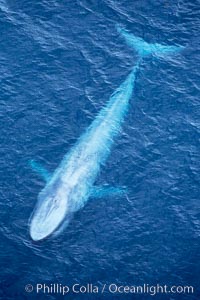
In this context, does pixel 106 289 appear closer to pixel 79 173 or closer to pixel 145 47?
pixel 79 173

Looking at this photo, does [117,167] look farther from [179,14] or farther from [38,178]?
[179,14]

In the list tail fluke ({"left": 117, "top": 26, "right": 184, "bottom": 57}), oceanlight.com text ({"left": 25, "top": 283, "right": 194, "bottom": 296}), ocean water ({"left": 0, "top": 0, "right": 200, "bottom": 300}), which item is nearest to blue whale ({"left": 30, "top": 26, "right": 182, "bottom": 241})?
ocean water ({"left": 0, "top": 0, "right": 200, "bottom": 300})

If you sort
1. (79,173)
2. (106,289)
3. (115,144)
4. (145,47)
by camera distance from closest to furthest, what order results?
(106,289)
(79,173)
(115,144)
(145,47)

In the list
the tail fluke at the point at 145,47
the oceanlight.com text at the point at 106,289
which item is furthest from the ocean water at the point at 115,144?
the tail fluke at the point at 145,47

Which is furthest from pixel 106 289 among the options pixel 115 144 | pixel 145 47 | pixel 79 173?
pixel 145 47

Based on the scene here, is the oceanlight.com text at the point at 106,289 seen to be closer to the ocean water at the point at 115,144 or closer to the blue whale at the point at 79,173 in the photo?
the ocean water at the point at 115,144

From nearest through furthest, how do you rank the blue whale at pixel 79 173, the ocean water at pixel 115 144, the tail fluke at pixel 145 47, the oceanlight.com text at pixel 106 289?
the oceanlight.com text at pixel 106 289 → the ocean water at pixel 115 144 → the blue whale at pixel 79 173 → the tail fluke at pixel 145 47
